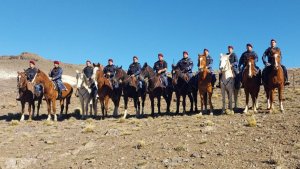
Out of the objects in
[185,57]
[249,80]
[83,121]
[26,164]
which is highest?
[185,57]

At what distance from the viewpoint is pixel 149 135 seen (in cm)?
1572

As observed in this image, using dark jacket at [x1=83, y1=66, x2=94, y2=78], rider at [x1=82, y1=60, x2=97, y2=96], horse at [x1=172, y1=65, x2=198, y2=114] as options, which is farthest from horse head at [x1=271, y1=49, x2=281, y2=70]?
dark jacket at [x1=83, y1=66, x2=94, y2=78]

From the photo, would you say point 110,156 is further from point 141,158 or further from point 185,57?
point 185,57

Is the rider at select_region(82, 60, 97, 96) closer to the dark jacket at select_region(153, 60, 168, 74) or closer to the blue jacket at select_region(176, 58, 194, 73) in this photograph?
the dark jacket at select_region(153, 60, 168, 74)

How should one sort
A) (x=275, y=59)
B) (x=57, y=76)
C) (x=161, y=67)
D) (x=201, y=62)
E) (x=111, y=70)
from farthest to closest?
1. (x=57, y=76)
2. (x=111, y=70)
3. (x=161, y=67)
4. (x=201, y=62)
5. (x=275, y=59)

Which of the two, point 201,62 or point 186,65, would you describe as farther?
point 186,65

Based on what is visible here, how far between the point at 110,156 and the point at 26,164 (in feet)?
10.3

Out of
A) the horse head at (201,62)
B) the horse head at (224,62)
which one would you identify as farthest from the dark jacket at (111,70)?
the horse head at (224,62)

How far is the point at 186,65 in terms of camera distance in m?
20.6

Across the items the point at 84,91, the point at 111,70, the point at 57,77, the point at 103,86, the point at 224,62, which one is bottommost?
the point at 84,91

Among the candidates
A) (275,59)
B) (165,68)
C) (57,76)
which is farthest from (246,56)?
(57,76)

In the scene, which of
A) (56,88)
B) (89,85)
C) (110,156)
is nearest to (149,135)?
(110,156)

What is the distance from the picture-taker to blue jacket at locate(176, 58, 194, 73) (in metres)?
20.6

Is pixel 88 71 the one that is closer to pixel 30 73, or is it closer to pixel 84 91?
pixel 84 91
